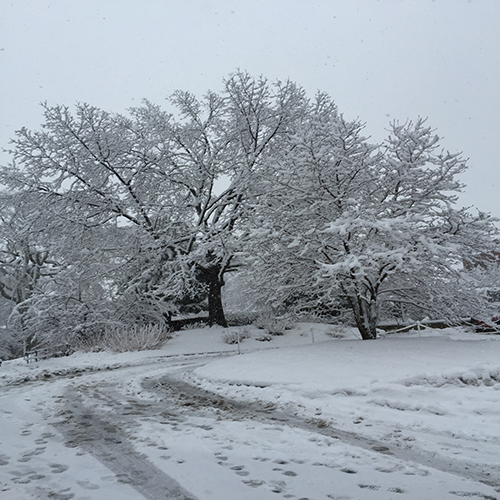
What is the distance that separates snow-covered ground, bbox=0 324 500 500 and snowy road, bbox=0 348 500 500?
0.05ft

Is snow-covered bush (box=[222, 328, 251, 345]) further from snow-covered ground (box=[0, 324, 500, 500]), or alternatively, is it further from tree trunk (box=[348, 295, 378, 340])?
snow-covered ground (box=[0, 324, 500, 500])

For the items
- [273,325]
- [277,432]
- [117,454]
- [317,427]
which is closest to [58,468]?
[117,454]

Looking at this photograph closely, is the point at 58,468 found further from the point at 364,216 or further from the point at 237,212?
the point at 237,212

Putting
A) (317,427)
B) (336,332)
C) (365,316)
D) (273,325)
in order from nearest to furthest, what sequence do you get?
(317,427), (365,316), (336,332), (273,325)

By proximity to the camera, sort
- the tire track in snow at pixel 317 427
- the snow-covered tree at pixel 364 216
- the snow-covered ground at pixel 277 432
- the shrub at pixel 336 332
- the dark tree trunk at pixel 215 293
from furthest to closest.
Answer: the dark tree trunk at pixel 215 293 → the shrub at pixel 336 332 → the snow-covered tree at pixel 364 216 → the tire track in snow at pixel 317 427 → the snow-covered ground at pixel 277 432

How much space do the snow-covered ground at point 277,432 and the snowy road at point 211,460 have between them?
1 centimetres

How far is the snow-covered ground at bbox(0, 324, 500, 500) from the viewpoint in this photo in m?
3.24

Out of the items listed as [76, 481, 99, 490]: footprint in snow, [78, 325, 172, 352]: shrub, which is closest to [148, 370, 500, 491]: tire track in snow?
[76, 481, 99, 490]: footprint in snow

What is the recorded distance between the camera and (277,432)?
188 inches

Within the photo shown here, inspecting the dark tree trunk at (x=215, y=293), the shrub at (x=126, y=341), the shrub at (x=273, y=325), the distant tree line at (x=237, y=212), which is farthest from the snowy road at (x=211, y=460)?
the dark tree trunk at (x=215, y=293)

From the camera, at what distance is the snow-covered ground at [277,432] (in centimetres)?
324

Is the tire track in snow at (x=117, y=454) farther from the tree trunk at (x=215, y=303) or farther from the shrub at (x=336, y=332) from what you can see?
the tree trunk at (x=215, y=303)

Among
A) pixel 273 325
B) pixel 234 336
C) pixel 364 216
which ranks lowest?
pixel 234 336

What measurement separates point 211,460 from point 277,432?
116 cm
